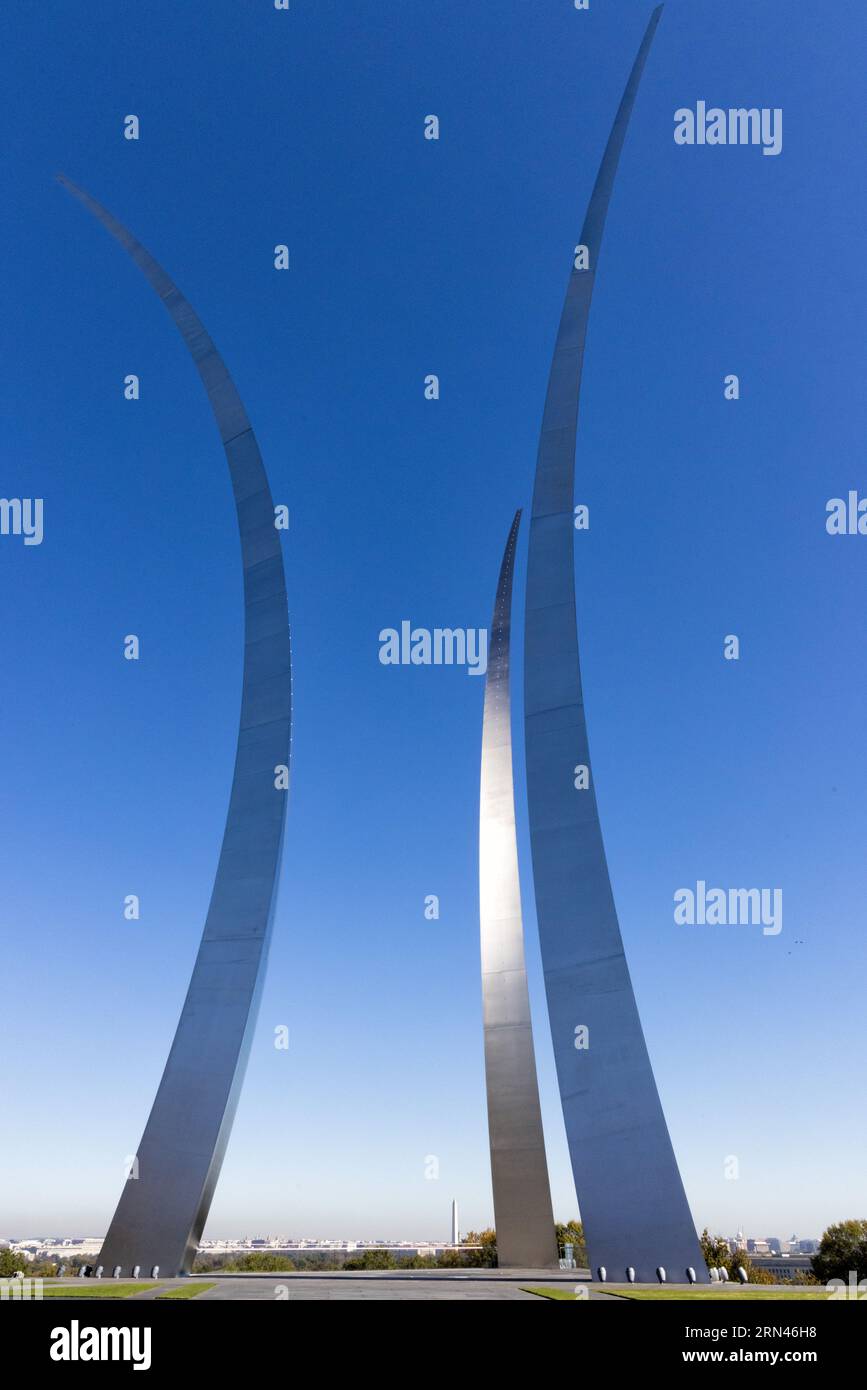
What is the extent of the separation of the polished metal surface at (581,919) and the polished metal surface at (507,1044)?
7354mm

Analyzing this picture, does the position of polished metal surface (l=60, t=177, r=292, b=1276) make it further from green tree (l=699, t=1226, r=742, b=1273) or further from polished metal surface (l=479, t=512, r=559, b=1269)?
green tree (l=699, t=1226, r=742, b=1273)

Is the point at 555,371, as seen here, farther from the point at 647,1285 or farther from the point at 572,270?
the point at 647,1285

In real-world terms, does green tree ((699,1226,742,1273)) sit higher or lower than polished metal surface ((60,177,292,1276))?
lower

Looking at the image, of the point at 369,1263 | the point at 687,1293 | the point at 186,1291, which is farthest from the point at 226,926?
the point at 369,1263

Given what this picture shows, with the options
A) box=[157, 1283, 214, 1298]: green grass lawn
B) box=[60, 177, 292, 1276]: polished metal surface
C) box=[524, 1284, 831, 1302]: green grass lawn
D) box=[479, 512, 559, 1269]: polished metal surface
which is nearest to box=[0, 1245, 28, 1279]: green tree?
box=[479, 512, 559, 1269]: polished metal surface

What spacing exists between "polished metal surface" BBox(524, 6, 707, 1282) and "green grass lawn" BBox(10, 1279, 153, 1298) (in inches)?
268

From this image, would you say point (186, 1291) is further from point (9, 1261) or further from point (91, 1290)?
point (9, 1261)

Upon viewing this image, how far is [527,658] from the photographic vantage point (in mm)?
19625

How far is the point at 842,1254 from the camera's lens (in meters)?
59.7

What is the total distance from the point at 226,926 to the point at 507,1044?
8544 millimetres

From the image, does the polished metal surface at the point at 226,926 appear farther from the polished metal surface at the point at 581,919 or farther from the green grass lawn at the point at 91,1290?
the polished metal surface at the point at 581,919

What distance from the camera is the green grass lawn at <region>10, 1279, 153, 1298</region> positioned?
1131cm
